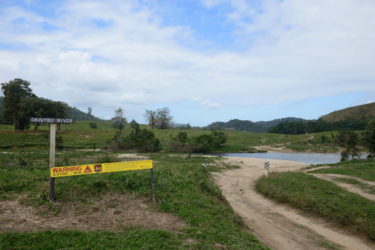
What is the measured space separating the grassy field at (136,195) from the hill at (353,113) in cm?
16494

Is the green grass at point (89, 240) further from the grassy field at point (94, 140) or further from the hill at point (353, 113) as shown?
the hill at point (353, 113)

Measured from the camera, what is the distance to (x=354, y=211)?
1149cm

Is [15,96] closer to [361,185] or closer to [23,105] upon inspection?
[23,105]

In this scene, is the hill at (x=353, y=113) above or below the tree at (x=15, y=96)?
above

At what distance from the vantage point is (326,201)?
1306 cm

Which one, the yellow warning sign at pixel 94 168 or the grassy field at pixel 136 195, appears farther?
the yellow warning sign at pixel 94 168

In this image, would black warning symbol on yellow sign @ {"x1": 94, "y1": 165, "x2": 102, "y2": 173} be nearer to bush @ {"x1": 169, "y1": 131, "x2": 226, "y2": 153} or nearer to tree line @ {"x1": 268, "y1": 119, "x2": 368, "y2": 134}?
bush @ {"x1": 169, "y1": 131, "x2": 226, "y2": 153}

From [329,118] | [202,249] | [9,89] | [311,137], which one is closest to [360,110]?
[329,118]

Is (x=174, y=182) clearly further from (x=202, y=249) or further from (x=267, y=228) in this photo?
(x=202, y=249)

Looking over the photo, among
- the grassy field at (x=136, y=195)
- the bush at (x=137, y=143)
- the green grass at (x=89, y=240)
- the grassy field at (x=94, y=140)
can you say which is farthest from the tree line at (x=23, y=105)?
the green grass at (x=89, y=240)

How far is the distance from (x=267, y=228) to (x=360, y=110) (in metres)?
183

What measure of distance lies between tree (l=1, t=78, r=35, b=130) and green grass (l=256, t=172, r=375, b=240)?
186 feet

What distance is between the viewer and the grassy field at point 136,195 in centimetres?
632

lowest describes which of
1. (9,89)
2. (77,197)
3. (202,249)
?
(202,249)
